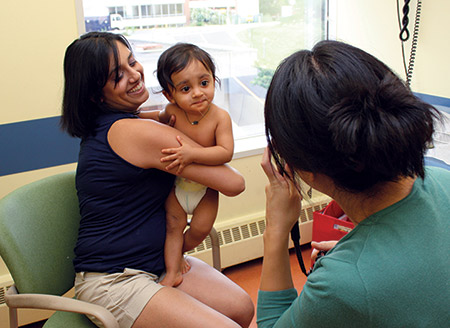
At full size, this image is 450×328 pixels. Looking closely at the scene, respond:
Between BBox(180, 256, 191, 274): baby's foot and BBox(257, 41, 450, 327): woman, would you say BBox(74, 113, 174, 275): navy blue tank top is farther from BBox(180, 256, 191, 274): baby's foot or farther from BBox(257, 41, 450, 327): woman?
BBox(257, 41, 450, 327): woman

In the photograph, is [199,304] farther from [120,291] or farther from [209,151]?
[209,151]

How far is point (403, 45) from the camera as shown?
2.73m

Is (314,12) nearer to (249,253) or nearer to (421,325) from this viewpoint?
(249,253)

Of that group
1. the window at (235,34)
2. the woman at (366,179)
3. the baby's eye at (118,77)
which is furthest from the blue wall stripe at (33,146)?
the woman at (366,179)

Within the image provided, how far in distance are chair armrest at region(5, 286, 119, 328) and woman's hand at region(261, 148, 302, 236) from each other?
0.55m

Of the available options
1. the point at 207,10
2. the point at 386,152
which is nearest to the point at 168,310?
the point at 386,152

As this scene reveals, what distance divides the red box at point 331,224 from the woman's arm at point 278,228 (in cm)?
103

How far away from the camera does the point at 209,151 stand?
156cm

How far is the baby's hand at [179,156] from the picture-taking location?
1.47 m

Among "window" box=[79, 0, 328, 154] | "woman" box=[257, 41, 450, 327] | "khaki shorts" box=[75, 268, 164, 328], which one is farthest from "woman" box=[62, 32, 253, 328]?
"window" box=[79, 0, 328, 154]

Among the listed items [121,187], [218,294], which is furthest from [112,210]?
[218,294]

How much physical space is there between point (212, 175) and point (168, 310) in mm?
450

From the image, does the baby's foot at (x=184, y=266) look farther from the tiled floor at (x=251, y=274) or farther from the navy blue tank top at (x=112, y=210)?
the tiled floor at (x=251, y=274)

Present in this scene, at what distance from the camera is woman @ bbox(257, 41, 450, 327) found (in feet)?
2.82
